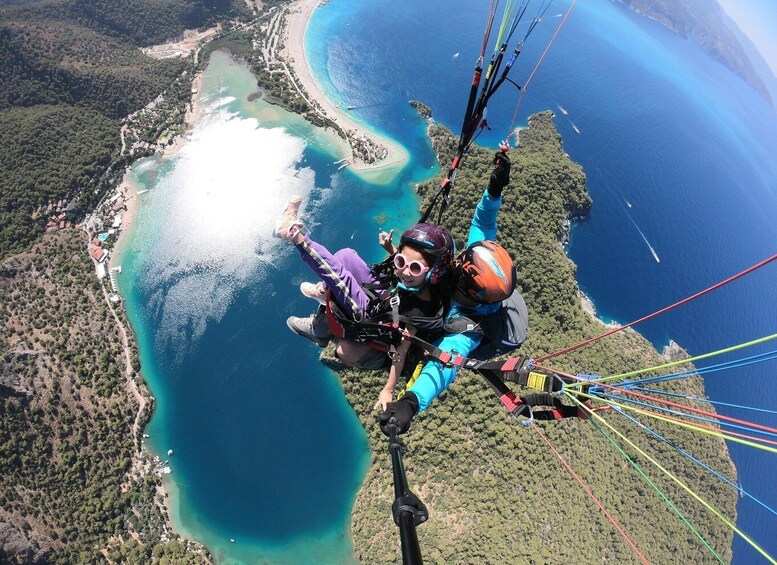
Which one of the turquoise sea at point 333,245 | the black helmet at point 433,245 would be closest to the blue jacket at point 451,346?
the black helmet at point 433,245

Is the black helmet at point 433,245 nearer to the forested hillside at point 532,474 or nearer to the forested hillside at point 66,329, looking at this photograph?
the forested hillside at point 532,474

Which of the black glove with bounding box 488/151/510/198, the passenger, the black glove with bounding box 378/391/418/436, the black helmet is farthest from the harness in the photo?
the black glove with bounding box 488/151/510/198

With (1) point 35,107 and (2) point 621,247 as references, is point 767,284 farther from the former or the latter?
(1) point 35,107

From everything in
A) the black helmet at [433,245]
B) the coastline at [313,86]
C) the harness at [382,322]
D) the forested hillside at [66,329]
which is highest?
the black helmet at [433,245]

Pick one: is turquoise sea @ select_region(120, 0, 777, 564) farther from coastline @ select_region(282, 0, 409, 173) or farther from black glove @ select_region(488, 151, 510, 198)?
black glove @ select_region(488, 151, 510, 198)

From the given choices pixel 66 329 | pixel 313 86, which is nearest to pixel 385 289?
pixel 66 329

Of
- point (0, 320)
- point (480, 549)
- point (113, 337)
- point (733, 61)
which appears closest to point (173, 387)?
point (113, 337)
